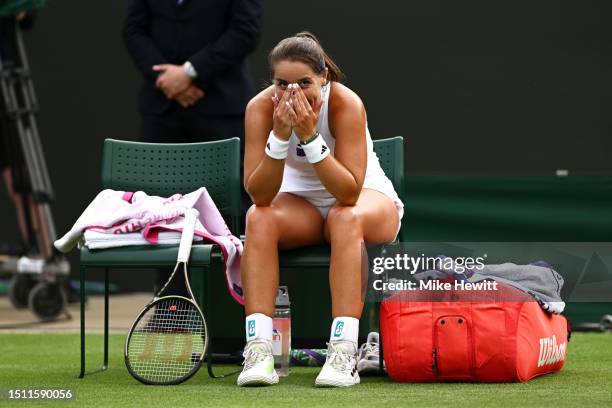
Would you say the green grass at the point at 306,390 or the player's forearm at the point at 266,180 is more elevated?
the player's forearm at the point at 266,180

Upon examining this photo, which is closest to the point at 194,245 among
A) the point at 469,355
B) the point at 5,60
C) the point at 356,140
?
the point at 356,140

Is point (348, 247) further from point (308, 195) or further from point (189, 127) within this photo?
point (189, 127)

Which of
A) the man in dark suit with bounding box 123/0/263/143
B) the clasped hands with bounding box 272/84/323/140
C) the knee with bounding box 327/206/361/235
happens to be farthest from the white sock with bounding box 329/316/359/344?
the man in dark suit with bounding box 123/0/263/143

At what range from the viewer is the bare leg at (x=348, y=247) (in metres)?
4.23

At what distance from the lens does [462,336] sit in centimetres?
422

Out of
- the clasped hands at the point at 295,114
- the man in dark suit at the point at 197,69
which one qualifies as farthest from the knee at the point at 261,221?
the man in dark suit at the point at 197,69

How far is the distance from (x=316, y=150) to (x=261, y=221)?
31 cm

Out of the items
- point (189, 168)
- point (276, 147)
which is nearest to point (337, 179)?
point (276, 147)

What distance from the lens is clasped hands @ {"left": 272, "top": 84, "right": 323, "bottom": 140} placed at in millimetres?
4238

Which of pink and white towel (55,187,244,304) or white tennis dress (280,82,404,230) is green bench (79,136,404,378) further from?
white tennis dress (280,82,404,230)

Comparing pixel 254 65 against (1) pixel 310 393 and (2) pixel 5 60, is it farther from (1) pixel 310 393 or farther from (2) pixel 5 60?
(1) pixel 310 393

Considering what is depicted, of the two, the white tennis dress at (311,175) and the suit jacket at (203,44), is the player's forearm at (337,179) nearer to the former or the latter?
the white tennis dress at (311,175)

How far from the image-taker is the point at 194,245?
448 cm

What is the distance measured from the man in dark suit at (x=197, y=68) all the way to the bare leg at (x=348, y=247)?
4.47 feet
